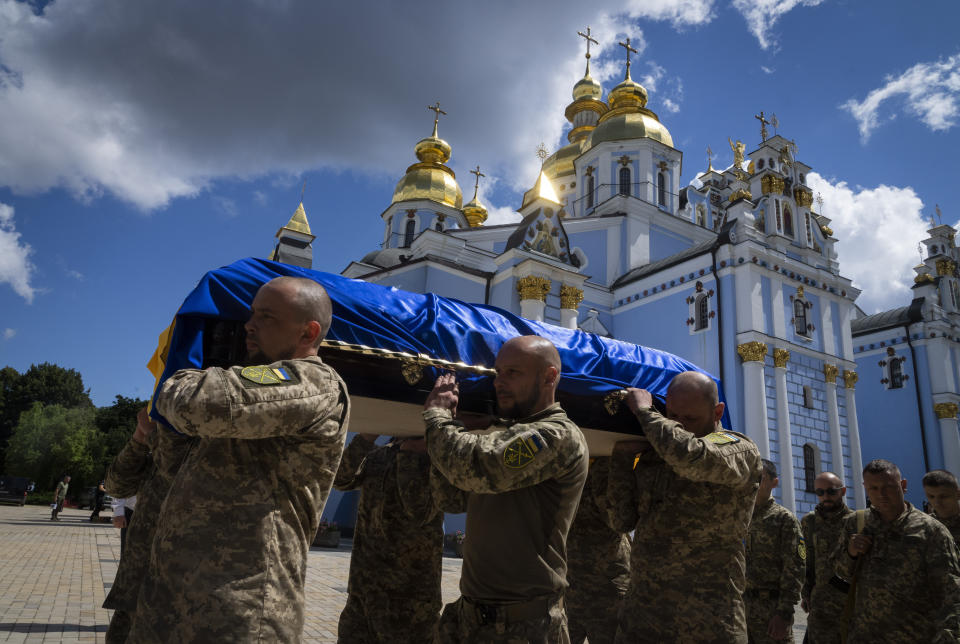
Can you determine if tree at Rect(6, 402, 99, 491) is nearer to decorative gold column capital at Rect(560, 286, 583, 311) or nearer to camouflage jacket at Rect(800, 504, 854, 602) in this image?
decorative gold column capital at Rect(560, 286, 583, 311)

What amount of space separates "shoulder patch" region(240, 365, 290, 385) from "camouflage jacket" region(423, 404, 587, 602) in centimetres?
68

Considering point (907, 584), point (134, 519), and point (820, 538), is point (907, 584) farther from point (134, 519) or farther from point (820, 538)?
point (134, 519)

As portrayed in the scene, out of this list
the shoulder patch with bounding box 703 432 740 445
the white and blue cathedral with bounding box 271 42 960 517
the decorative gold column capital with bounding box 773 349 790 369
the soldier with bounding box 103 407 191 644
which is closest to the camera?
the shoulder patch with bounding box 703 432 740 445

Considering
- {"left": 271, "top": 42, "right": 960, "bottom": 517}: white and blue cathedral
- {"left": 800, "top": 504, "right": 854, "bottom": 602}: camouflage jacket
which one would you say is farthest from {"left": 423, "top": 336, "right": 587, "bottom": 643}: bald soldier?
{"left": 271, "top": 42, "right": 960, "bottom": 517}: white and blue cathedral

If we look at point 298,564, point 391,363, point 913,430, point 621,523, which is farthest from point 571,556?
point 913,430

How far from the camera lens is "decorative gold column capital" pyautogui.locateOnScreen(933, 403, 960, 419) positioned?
24.0 metres

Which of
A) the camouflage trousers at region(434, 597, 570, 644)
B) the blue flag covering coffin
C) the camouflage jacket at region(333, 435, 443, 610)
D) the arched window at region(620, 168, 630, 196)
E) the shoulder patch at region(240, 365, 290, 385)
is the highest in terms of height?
the arched window at region(620, 168, 630, 196)

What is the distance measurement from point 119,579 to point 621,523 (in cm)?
281

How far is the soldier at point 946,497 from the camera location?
5.15 m

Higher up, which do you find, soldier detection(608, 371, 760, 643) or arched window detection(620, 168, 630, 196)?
arched window detection(620, 168, 630, 196)

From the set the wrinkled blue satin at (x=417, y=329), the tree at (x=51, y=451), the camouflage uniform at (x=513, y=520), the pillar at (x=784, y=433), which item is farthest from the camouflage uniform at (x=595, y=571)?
the tree at (x=51, y=451)

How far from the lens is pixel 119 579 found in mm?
3615

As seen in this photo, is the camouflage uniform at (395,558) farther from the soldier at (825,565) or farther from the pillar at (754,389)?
the pillar at (754,389)

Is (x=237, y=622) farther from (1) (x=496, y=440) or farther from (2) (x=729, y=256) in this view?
(2) (x=729, y=256)
